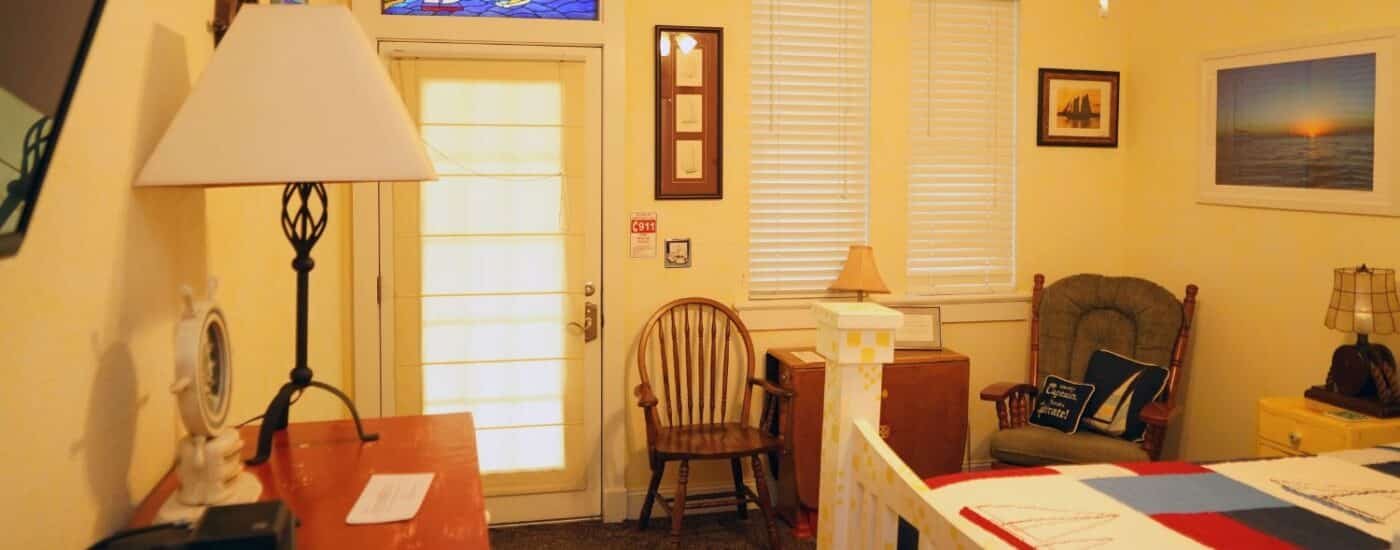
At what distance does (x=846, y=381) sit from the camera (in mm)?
2223

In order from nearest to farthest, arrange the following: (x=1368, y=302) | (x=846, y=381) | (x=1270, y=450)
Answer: (x=846, y=381), (x=1368, y=302), (x=1270, y=450)

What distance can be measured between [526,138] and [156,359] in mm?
2671

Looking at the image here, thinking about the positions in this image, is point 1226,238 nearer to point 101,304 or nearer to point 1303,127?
point 1303,127

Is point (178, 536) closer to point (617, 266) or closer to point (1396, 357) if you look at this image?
point (617, 266)

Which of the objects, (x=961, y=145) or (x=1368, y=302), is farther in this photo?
(x=961, y=145)

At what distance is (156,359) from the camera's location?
169 centimetres

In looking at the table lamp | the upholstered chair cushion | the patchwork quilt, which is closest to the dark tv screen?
the table lamp

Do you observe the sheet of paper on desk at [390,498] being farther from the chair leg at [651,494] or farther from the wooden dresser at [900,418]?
the wooden dresser at [900,418]

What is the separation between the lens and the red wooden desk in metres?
1.52

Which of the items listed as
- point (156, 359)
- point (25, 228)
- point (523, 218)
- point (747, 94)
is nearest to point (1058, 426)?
point (747, 94)

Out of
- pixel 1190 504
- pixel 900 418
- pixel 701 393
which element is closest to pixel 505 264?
pixel 701 393

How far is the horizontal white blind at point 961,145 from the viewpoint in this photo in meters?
4.73

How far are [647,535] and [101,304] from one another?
3093 millimetres

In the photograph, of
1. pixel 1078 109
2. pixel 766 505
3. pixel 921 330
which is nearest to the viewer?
pixel 766 505
